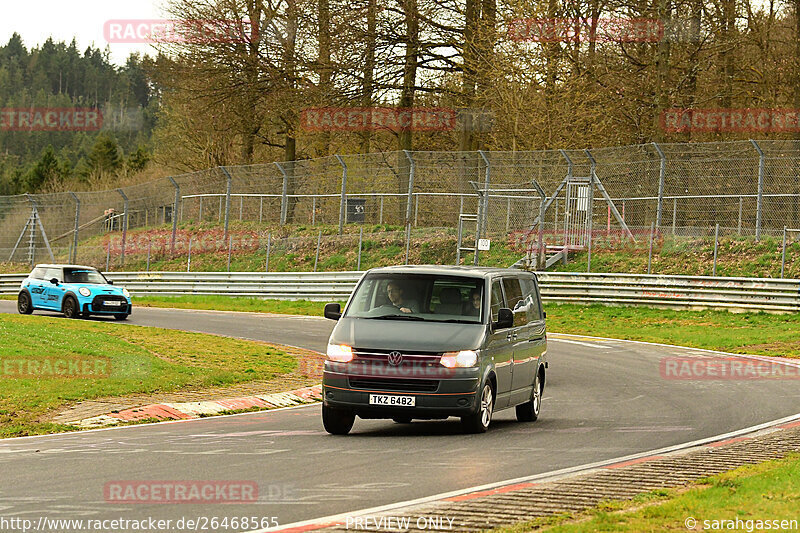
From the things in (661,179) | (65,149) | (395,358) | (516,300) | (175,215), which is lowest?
(395,358)

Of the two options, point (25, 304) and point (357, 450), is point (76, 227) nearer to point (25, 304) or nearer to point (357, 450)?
point (25, 304)

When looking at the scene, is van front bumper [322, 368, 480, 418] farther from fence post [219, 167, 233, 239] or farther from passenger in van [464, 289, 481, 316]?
fence post [219, 167, 233, 239]

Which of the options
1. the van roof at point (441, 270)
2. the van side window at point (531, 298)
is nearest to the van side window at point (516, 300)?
the van side window at point (531, 298)

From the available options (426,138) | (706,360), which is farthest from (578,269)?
(426,138)

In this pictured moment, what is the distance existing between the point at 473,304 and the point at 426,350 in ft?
3.91

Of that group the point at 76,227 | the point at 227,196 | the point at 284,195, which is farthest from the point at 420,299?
the point at 76,227

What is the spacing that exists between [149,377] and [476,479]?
8.44m

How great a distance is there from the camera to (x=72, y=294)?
28781mm

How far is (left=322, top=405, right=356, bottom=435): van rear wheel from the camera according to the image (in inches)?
475

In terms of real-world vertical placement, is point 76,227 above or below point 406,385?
above

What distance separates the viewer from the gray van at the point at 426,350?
11.8 metres

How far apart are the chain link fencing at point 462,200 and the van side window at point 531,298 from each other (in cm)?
1813

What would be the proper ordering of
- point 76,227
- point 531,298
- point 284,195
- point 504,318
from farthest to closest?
1. point 76,227
2. point 284,195
3. point 531,298
4. point 504,318

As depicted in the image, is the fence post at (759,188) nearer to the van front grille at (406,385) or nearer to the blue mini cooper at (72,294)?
the blue mini cooper at (72,294)
